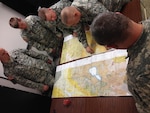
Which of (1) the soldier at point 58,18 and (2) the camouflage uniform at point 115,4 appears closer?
(2) the camouflage uniform at point 115,4

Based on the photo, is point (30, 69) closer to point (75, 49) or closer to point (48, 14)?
point (75, 49)

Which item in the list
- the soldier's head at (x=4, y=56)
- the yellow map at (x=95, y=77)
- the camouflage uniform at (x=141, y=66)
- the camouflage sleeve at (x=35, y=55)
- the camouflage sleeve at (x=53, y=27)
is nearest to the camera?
the camouflage uniform at (x=141, y=66)

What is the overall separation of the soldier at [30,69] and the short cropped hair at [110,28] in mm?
1631

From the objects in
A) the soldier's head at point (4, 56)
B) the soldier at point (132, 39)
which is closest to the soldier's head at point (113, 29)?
the soldier at point (132, 39)

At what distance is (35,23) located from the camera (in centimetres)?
259

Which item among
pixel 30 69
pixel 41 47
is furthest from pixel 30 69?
pixel 41 47

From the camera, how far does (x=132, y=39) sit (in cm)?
95

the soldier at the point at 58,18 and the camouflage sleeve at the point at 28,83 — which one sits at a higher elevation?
the soldier at the point at 58,18

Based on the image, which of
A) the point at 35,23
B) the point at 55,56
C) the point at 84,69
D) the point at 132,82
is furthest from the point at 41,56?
the point at 132,82

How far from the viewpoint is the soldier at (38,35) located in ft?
8.13

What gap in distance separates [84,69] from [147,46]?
4.01 ft

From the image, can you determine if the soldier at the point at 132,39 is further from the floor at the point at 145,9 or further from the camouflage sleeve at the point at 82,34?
the camouflage sleeve at the point at 82,34

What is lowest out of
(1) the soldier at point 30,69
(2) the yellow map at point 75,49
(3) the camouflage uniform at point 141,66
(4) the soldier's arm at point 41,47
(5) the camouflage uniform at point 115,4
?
(3) the camouflage uniform at point 141,66

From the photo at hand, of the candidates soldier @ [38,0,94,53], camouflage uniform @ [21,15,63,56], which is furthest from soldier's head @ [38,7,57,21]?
camouflage uniform @ [21,15,63,56]
